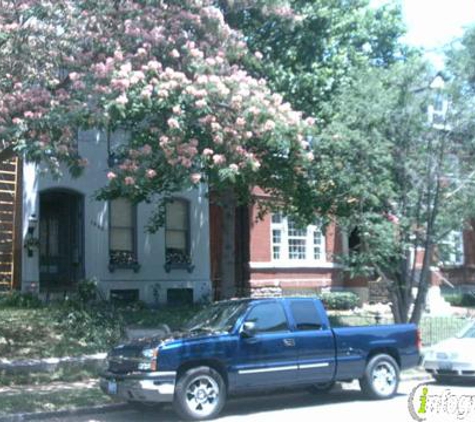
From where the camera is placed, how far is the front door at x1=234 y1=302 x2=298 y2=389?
11.4m

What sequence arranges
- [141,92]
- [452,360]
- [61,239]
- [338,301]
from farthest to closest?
[338,301] < [61,239] < [452,360] < [141,92]

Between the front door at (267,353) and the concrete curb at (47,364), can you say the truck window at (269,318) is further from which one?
the concrete curb at (47,364)

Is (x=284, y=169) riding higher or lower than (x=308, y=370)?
higher

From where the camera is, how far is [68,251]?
24.1 m

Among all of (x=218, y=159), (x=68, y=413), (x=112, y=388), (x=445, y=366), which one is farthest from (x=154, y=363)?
(x=445, y=366)

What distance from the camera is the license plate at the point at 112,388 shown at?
438 inches

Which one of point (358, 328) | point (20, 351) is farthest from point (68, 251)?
point (358, 328)

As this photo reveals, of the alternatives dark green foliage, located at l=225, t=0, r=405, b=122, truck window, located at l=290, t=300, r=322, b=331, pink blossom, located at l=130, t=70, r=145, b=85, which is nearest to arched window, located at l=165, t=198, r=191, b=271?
dark green foliage, located at l=225, t=0, r=405, b=122

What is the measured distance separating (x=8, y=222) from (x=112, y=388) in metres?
12.1

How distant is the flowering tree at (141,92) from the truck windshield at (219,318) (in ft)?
6.87

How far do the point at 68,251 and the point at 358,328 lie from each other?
532 inches

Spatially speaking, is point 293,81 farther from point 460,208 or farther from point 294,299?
point 294,299

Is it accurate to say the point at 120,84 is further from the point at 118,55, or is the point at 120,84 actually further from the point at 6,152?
the point at 6,152

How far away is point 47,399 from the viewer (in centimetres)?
1242
